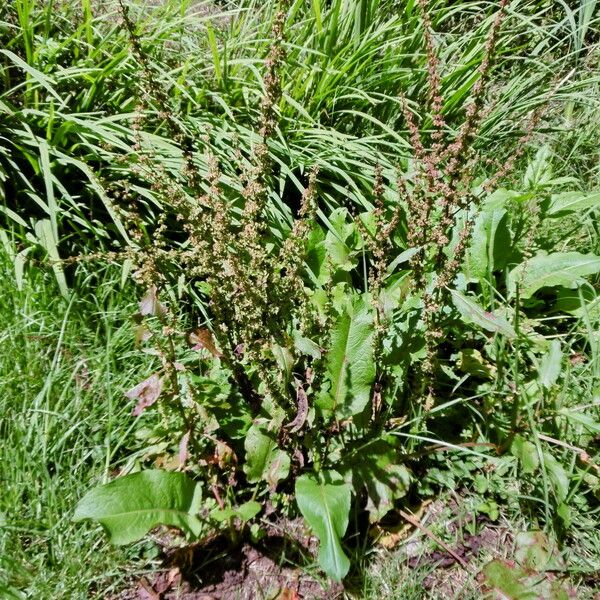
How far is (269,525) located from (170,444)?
354 millimetres

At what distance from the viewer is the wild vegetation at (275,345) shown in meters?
1.43

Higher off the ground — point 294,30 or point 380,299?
point 294,30

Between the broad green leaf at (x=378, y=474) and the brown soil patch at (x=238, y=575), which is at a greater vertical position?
the broad green leaf at (x=378, y=474)

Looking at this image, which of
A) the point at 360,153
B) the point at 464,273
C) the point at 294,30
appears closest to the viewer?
the point at 464,273

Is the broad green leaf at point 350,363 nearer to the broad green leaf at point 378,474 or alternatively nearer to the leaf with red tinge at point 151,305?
the broad green leaf at point 378,474

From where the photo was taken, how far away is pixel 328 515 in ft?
4.43

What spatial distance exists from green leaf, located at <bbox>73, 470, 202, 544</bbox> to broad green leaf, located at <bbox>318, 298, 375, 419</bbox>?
1.44 ft

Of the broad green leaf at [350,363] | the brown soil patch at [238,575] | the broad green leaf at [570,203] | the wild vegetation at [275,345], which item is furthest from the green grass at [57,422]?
the broad green leaf at [570,203]

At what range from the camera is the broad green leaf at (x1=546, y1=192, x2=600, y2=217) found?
2156mm

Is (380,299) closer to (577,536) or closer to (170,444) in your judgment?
(170,444)

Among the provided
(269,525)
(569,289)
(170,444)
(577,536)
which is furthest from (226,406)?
(569,289)

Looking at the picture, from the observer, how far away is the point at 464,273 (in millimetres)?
2016

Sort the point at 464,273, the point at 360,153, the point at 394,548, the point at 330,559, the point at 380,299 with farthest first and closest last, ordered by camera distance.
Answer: the point at 360,153 < the point at 464,273 < the point at 394,548 < the point at 380,299 < the point at 330,559

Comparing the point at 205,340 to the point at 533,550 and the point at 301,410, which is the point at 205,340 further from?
the point at 533,550
